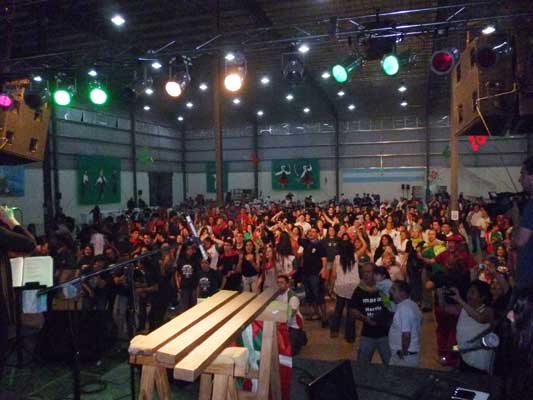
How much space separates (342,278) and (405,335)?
2139 millimetres

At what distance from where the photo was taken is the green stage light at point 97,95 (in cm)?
753

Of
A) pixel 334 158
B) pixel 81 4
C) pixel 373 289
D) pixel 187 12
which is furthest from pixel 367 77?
pixel 373 289

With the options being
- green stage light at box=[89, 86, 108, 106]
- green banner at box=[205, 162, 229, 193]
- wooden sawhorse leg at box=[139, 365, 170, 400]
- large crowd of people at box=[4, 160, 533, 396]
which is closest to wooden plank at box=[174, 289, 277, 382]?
wooden sawhorse leg at box=[139, 365, 170, 400]

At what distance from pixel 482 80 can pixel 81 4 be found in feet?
27.5

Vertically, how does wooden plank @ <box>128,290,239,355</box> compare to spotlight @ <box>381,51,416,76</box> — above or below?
below

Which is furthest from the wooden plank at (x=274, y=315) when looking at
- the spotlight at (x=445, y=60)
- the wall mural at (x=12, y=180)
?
the wall mural at (x=12, y=180)

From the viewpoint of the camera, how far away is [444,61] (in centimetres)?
588

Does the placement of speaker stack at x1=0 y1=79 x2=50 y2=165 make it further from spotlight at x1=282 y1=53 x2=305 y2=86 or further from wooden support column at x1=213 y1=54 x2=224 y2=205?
wooden support column at x1=213 y1=54 x2=224 y2=205

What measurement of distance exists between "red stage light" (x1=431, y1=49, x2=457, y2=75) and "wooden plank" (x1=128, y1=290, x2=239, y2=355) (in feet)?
15.4

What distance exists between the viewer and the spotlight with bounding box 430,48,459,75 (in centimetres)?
579

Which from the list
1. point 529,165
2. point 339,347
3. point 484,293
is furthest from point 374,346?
point 529,165

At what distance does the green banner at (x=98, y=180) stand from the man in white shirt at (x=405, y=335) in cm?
1607

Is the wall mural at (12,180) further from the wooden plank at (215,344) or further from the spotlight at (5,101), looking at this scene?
the wooden plank at (215,344)

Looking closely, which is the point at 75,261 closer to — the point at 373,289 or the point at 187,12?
the point at 373,289
